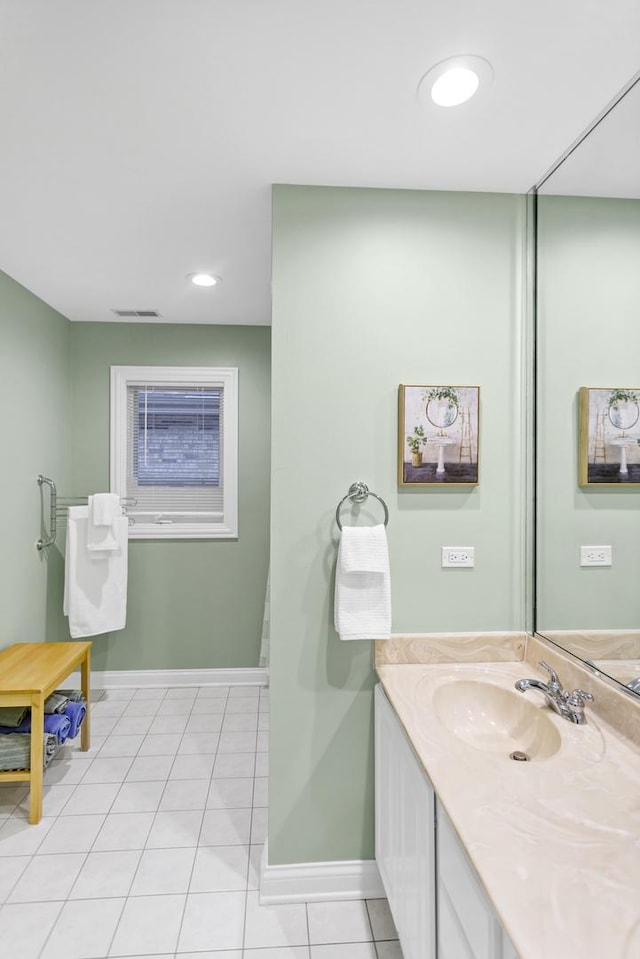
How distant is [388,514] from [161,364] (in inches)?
94.1

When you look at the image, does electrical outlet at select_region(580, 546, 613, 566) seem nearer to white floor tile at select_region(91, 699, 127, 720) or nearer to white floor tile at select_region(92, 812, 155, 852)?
white floor tile at select_region(92, 812, 155, 852)

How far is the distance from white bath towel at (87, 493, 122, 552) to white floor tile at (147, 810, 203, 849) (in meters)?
1.54

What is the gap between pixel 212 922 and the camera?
1753 mm

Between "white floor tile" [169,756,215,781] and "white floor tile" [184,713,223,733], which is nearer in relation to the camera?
"white floor tile" [169,756,215,781]

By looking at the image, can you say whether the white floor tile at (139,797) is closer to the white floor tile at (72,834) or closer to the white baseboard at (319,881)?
the white floor tile at (72,834)

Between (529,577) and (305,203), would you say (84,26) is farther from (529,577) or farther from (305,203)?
(529,577)

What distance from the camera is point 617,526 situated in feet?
4.81

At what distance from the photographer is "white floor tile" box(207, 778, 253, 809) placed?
2393mm

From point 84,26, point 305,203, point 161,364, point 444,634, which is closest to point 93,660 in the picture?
point 161,364

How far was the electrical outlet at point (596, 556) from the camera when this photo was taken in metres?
1.50

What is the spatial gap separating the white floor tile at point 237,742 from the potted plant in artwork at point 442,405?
81.5 inches

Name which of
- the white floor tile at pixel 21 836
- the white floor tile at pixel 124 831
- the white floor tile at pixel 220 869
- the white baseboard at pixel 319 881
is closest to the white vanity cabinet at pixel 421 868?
the white baseboard at pixel 319 881

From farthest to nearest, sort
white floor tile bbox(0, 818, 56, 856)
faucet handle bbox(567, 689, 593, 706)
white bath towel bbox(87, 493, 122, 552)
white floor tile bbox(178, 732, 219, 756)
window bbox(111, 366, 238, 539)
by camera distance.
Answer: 1. window bbox(111, 366, 238, 539)
2. white bath towel bbox(87, 493, 122, 552)
3. white floor tile bbox(178, 732, 219, 756)
4. white floor tile bbox(0, 818, 56, 856)
5. faucet handle bbox(567, 689, 593, 706)

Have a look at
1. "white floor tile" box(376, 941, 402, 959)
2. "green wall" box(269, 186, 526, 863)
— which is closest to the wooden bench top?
"green wall" box(269, 186, 526, 863)
